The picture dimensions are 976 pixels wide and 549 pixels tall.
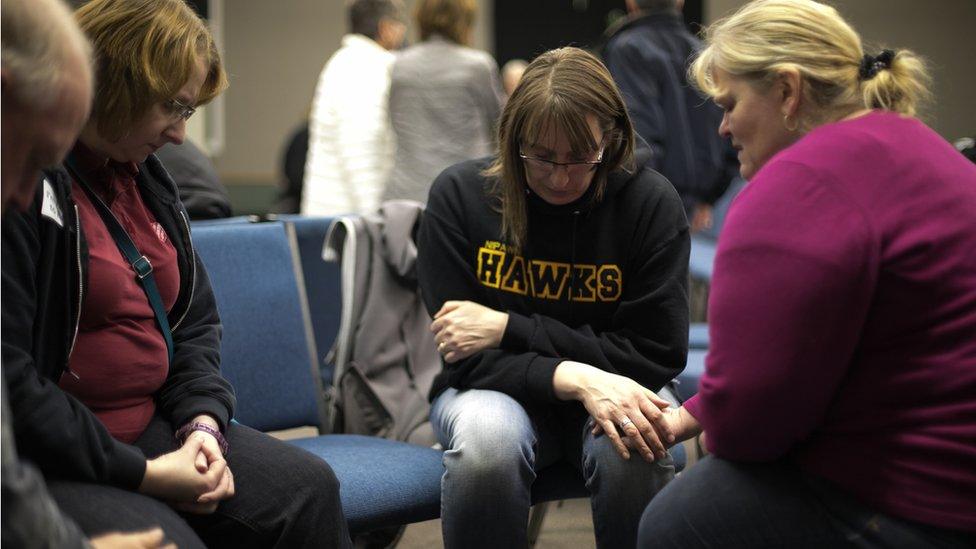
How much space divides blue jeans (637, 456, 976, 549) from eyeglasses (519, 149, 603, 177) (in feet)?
2.19

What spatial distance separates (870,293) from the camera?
49.6 inches

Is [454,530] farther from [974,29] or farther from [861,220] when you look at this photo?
[974,29]

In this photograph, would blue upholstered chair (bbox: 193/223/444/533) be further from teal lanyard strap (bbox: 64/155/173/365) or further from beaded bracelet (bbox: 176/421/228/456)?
teal lanyard strap (bbox: 64/155/173/365)

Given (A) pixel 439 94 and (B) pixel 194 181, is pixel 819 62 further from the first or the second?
(A) pixel 439 94

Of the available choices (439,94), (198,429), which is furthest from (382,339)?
(439,94)

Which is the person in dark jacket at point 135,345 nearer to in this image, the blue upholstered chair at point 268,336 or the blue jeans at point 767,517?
the blue upholstered chair at point 268,336

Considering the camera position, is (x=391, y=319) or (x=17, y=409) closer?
(x=17, y=409)

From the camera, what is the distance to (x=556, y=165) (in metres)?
1.92

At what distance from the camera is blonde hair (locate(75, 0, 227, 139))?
5.06 ft

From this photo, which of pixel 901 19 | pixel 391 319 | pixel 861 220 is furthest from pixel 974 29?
pixel 861 220

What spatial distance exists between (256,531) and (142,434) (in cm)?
24

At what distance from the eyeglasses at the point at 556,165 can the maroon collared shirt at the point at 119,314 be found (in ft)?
2.14

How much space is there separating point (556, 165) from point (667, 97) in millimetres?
1590

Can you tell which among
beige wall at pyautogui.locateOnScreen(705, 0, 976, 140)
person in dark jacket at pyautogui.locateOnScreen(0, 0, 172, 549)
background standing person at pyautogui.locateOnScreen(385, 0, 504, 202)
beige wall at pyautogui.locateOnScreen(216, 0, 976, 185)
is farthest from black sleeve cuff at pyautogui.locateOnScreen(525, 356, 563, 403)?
beige wall at pyautogui.locateOnScreen(705, 0, 976, 140)
